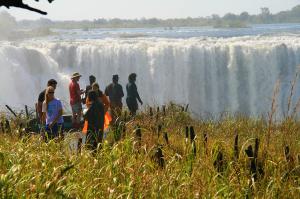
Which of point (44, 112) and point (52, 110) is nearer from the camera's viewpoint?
point (52, 110)

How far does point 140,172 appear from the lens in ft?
23.8

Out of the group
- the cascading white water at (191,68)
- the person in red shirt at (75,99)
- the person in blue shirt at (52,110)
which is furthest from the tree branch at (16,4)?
the cascading white water at (191,68)

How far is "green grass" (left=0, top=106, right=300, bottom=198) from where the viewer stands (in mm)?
6227

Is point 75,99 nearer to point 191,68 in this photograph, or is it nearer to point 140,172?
point 140,172

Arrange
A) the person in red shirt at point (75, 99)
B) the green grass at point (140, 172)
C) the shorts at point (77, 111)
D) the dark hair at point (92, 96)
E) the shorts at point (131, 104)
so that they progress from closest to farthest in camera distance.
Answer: the green grass at point (140, 172) → the dark hair at point (92, 96) → the person in red shirt at point (75, 99) → the shorts at point (77, 111) → the shorts at point (131, 104)

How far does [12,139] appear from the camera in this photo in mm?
9375

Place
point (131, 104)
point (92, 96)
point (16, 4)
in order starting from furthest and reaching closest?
point (131, 104), point (92, 96), point (16, 4)

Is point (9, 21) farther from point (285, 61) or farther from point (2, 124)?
point (2, 124)

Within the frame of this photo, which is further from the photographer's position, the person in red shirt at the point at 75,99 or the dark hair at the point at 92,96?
the person in red shirt at the point at 75,99

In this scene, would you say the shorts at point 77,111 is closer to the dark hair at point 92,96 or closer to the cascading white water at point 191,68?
the dark hair at point 92,96

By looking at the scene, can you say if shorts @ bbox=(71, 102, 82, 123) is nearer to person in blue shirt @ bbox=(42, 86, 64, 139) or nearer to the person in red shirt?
the person in red shirt

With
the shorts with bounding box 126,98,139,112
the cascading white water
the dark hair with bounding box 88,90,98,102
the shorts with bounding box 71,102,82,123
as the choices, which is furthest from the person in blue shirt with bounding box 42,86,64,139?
the cascading white water

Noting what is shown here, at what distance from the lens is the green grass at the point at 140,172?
6227 mm

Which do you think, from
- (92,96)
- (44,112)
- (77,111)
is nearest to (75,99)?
(77,111)
